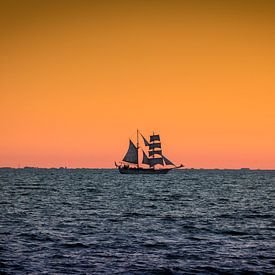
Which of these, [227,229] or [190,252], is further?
[227,229]

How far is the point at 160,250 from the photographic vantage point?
1109 inches

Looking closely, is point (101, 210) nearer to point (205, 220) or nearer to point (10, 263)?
point (205, 220)

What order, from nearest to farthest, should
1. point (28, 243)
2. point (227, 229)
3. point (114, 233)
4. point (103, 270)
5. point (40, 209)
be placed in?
point (103, 270)
point (28, 243)
point (114, 233)
point (227, 229)
point (40, 209)

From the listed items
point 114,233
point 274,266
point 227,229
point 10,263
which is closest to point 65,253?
point 10,263

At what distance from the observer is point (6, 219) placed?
4181 centimetres

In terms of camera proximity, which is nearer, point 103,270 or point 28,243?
point 103,270

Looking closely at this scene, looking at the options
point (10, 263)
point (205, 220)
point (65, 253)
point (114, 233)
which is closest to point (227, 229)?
point (205, 220)

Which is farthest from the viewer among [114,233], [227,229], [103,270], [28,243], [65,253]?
[227,229]

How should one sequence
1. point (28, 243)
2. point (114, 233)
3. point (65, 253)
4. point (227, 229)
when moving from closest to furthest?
point (65, 253), point (28, 243), point (114, 233), point (227, 229)

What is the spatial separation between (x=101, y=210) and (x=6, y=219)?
1231 centimetres

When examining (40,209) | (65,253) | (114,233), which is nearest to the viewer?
(65,253)

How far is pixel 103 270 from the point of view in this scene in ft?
75.8

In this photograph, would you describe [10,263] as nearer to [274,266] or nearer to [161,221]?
[274,266]

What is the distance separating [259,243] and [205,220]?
1233 cm
